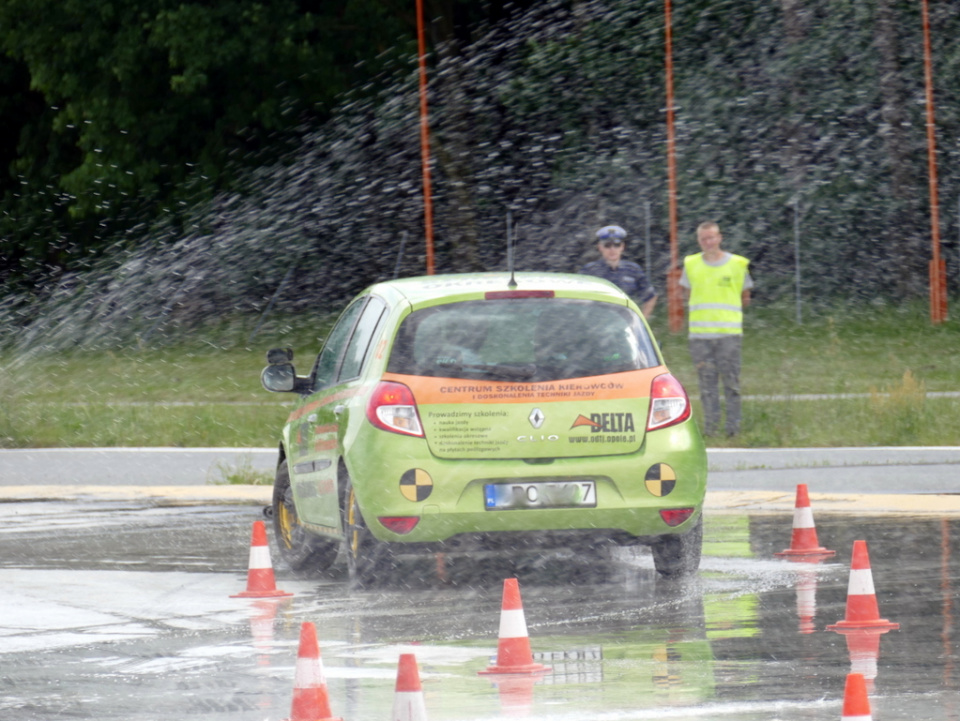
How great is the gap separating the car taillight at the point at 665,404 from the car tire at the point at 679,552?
0.54 m

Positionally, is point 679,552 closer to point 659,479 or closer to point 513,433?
point 659,479

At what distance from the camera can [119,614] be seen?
923 cm

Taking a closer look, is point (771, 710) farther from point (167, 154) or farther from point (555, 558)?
point (167, 154)

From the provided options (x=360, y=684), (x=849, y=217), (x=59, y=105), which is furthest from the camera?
(x=59, y=105)

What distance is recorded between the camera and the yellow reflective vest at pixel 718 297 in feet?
58.4

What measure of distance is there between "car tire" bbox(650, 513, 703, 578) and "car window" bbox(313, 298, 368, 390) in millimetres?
2167

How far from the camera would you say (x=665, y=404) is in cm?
982

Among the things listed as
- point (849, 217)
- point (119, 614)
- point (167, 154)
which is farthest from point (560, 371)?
point (167, 154)

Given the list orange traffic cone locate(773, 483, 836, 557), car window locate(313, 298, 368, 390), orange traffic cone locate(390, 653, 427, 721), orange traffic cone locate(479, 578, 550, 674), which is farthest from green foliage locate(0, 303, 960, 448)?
orange traffic cone locate(390, 653, 427, 721)

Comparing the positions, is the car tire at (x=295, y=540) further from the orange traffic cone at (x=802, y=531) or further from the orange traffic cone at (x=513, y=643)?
the orange traffic cone at (x=513, y=643)

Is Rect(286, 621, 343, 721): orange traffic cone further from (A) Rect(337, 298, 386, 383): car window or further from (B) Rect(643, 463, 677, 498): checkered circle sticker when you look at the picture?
(A) Rect(337, 298, 386, 383): car window

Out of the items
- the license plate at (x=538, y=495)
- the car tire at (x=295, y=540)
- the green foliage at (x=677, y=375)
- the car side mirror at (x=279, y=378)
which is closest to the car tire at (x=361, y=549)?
the license plate at (x=538, y=495)

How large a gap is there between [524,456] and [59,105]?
129 ft

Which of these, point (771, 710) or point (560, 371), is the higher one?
point (560, 371)
